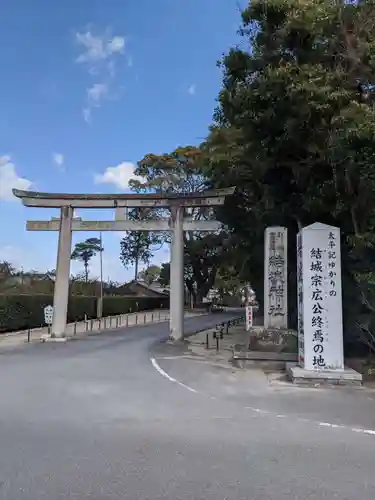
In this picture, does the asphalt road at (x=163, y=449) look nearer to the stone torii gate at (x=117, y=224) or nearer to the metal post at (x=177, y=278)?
the metal post at (x=177, y=278)

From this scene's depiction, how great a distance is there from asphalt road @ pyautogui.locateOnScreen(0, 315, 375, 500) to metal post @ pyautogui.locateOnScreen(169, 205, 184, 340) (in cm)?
1160

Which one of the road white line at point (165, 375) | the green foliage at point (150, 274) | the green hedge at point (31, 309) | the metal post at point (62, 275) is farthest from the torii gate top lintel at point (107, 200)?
the green foliage at point (150, 274)

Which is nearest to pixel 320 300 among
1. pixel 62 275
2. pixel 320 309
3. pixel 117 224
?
pixel 320 309

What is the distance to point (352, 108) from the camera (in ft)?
35.6

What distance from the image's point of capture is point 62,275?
21.6m

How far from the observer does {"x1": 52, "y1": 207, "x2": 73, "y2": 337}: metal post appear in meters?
21.2

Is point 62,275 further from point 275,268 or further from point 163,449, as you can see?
point 163,449

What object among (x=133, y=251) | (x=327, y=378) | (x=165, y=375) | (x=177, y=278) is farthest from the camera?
(x=133, y=251)

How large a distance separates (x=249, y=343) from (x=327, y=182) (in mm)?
5004

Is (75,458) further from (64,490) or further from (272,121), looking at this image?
(272,121)

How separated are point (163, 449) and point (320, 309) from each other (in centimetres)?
662

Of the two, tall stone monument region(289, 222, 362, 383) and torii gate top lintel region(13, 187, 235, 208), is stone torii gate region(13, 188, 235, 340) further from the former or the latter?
tall stone monument region(289, 222, 362, 383)

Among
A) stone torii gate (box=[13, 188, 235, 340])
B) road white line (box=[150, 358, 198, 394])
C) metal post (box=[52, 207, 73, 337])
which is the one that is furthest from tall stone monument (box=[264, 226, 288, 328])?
metal post (box=[52, 207, 73, 337])

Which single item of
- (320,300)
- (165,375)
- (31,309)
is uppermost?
(320,300)
